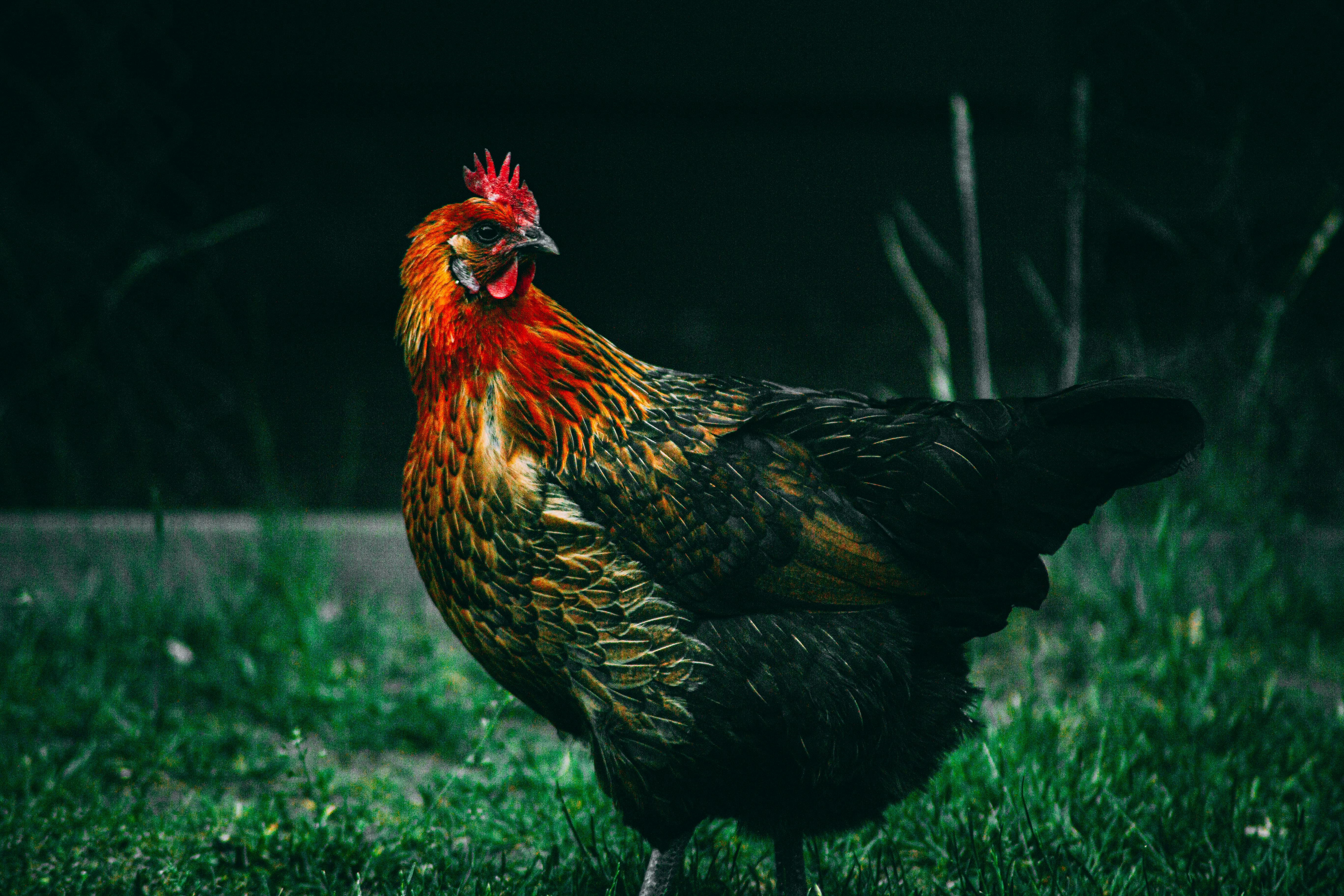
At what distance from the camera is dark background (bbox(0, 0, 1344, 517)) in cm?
359

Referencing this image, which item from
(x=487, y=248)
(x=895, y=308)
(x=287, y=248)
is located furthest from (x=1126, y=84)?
(x=287, y=248)

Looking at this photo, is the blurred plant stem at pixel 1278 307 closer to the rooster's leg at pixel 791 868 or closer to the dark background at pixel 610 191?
the dark background at pixel 610 191

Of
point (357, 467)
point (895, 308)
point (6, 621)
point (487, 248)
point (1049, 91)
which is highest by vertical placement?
point (1049, 91)

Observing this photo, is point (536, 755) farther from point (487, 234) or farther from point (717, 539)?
point (487, 234)

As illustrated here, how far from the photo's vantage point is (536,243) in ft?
5.41

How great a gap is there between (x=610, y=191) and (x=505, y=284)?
2.34m

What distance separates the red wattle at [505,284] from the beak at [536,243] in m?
0.03

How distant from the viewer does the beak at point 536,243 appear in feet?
5.39

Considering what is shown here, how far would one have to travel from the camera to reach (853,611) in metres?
1.64

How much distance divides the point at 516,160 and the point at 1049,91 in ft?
6.86

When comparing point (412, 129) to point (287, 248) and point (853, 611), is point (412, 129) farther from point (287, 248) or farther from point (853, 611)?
point (853, 611)

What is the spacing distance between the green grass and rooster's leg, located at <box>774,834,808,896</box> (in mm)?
143

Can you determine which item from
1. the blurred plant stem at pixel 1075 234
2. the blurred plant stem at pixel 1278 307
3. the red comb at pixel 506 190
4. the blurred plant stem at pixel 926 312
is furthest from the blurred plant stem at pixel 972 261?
the red comb at pixel 506 190

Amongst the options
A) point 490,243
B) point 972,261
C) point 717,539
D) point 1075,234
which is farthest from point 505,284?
point 1075,234
